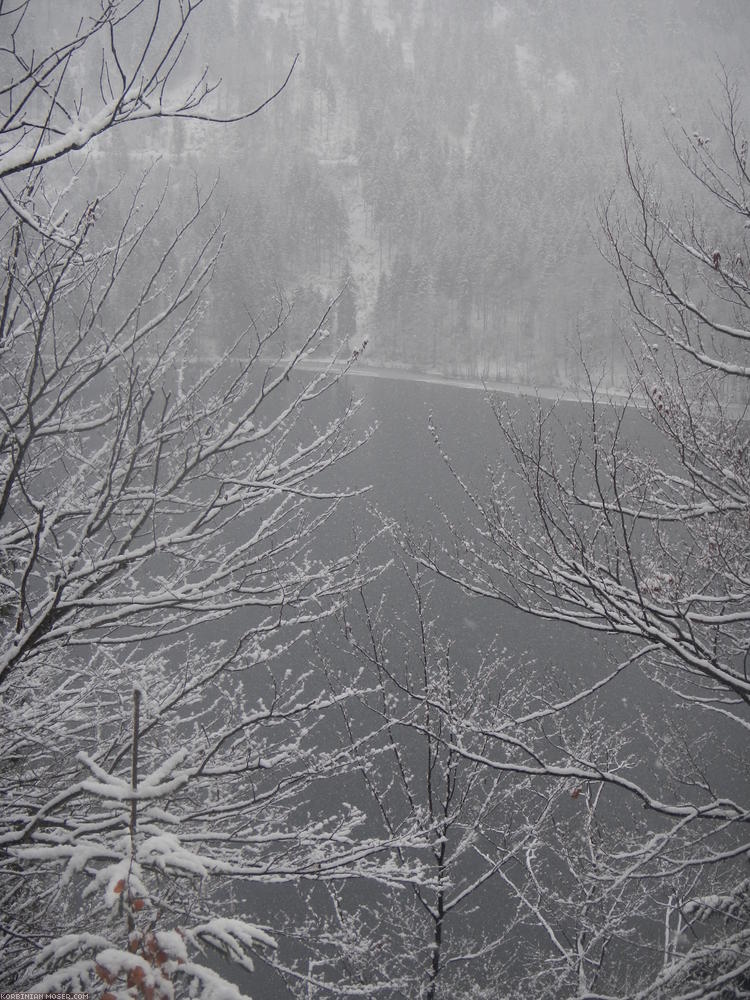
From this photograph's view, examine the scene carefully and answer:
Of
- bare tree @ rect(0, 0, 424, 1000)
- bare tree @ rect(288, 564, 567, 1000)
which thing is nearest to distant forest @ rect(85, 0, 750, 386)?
bare tree @ rect(0, 0, 424, 1000)

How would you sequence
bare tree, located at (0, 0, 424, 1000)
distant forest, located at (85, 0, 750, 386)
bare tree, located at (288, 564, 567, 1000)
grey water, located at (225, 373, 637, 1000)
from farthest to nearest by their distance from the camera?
distant forest, located at (85, 0, 750, 386) → grey water, located at (225, 373, 637, 1000) → bare tree, located at (288, 564, 567, 1000) → bare tree, located at (0, 0, 424, 1000)

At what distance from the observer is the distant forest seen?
62125 millimetres

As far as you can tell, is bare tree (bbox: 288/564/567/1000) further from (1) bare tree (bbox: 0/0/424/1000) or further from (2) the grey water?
(1) bare tree (bbox: 0/0/424/1000)

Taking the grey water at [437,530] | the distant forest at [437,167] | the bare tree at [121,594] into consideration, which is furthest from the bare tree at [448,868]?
the distant forest at [437,167]

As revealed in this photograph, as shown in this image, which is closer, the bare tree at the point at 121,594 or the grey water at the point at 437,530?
the bare tree at the point at 121,594

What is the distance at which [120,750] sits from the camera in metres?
3.03

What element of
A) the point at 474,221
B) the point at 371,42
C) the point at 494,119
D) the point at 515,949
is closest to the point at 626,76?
the point at 494,119

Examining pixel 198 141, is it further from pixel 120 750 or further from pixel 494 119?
pixel 120 750

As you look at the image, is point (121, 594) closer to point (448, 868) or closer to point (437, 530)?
point (448, 868)

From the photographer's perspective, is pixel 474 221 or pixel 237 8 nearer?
pixel 474 221

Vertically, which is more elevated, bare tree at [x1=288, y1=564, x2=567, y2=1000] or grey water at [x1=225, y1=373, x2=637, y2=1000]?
grey water at [x1=225, y1=373, x2=637, y2=1000]

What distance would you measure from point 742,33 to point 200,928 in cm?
25755

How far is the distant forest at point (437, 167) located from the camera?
62.1 m

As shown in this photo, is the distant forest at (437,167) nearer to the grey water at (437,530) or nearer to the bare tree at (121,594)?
the bare tree at (121,594)
